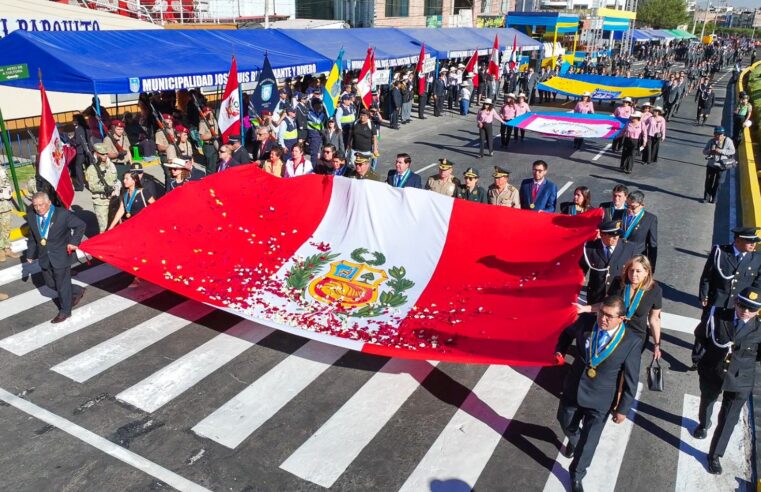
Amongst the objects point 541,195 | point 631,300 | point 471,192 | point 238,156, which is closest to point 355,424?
point 631,300

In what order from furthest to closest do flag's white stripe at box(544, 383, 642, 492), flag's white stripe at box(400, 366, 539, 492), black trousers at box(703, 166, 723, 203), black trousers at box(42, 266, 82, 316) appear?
black trousers at box(703, 166, 723, 203) → black trousers at box(42, 266, 82, 316) → flag's white stripe at box(400, 366, 539, 492) → flag's white stripe at box(544, 383, 642, 492)

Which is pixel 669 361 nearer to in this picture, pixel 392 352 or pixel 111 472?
pixel 392 352

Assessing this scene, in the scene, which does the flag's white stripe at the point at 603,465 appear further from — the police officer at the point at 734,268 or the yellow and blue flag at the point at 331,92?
the yellow and blue flag at the point at 331,92

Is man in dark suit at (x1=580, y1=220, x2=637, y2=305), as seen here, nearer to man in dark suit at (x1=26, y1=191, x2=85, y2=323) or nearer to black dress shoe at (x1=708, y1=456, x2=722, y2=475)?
black dress shoe at (x1=708, y1=456, x2=722, y2=475)

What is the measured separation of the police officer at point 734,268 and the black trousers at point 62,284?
27.9 ft

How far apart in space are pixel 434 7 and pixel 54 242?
5048 centimetres

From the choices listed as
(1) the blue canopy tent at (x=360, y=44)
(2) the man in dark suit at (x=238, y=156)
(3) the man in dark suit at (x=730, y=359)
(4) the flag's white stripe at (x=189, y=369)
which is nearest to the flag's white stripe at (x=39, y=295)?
(4) the flag's white stripe at (x=189, y=369)

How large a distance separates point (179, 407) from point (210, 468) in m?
1.15

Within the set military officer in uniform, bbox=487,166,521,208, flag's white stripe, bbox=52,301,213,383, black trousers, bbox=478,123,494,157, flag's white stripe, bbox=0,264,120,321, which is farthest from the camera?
black trousers, bbox=478,123,494,157

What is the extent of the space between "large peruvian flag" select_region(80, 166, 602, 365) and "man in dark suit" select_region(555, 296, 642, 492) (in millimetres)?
687

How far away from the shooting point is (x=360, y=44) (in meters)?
25.8

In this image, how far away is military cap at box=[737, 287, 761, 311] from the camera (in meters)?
5.52

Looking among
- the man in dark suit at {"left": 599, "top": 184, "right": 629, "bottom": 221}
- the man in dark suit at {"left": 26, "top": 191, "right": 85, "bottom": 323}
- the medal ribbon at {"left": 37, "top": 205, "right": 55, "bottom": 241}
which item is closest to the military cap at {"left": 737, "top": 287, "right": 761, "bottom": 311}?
the man in dark suit at {"left": 599, "top": 184, "right": 629, "bottom": 221}

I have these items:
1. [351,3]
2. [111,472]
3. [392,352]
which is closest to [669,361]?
[392,352]
